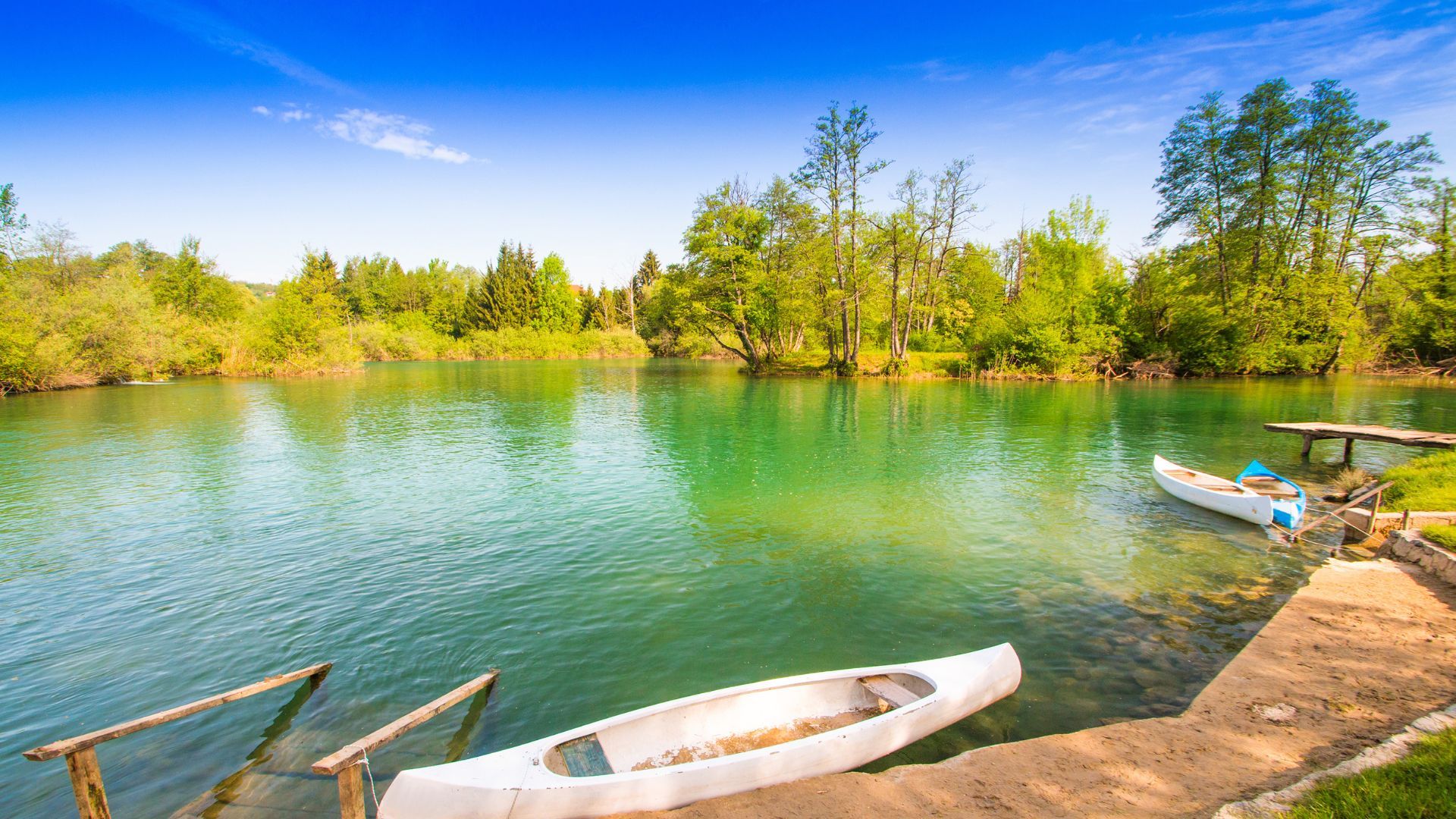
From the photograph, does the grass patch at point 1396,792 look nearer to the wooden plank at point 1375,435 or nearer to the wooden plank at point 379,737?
the wooden plank at point 379,737

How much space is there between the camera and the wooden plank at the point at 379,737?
4086 millimetres

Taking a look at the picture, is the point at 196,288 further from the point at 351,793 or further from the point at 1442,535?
the point at 1442,535

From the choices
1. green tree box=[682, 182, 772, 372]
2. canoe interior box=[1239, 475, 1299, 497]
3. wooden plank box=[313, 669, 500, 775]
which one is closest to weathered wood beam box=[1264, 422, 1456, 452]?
canoe interior box=[1239, 475, 1299, 497]

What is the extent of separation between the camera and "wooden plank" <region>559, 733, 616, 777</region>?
4707mm

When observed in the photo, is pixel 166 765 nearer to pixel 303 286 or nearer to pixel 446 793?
pixel 446 793

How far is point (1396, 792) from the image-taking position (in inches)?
148

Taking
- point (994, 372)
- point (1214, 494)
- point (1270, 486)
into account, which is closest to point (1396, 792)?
point (1214, 494)

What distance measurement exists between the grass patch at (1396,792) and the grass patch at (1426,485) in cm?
1055

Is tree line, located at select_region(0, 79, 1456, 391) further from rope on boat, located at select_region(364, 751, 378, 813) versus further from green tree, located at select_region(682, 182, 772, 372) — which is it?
rope on boat, located at select_region(364, 751, 378, 813)

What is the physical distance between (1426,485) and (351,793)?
19687mm

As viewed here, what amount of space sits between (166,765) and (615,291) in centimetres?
10547

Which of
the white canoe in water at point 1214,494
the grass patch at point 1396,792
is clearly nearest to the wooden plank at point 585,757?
the grass patch at point 1396,792

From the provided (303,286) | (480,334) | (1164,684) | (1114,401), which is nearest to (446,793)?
(1164,684)

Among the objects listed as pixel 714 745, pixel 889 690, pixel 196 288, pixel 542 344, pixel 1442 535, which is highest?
pixel 196 288
